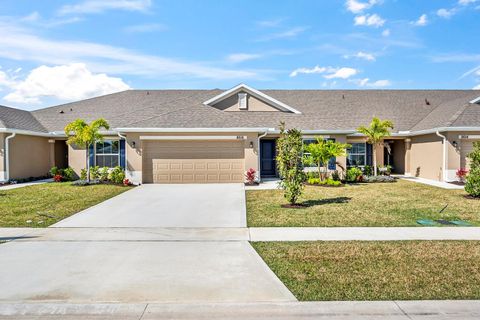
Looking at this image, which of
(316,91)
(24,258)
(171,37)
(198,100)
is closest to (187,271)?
(24,258)

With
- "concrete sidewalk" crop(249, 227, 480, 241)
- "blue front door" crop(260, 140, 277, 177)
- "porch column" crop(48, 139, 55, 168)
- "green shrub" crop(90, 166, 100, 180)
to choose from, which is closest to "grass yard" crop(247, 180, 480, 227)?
"concrete sidewalk" crop(249, 227, 480, 241)

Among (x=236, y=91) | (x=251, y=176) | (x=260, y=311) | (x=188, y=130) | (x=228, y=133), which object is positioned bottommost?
(x=260, y=311)

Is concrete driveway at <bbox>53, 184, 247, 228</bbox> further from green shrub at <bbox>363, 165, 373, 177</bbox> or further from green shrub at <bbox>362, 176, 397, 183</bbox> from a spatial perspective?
green shrub at <bbox>363, 165, 373, 177</bbox>

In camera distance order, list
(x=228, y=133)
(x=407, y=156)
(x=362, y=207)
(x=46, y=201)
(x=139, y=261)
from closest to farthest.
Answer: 1. (x=139, y=261)
2. (x=362, y=207)
3. (x=46, y=201)
4. (x=228, y=133)
5. (x=407, y=156)

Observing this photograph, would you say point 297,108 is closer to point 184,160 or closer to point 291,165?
point 184,160

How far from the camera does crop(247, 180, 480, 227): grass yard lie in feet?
31.4

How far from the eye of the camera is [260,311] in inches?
174

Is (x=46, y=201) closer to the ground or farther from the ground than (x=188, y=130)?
closer to the ground

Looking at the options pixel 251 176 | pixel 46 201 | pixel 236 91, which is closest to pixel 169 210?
pixel 46 201

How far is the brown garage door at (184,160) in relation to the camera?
18.4m

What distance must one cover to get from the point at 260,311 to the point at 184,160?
14.5m

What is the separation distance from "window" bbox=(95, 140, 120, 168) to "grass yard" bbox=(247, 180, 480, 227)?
30.4 ft

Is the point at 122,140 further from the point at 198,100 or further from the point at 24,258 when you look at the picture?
the point at 24,258

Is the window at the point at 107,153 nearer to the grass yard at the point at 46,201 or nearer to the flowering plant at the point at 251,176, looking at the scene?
the grass yard at the point at 46,201
